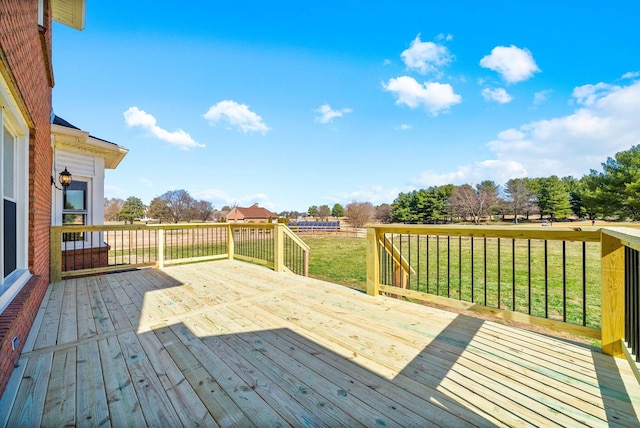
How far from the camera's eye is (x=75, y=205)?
18.1 ft

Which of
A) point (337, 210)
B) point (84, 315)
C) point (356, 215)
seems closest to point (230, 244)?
point (84, 315)

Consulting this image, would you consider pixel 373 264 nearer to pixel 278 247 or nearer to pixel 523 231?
pixel 523 231

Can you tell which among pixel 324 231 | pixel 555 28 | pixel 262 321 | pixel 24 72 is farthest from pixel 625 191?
pixel 24 72

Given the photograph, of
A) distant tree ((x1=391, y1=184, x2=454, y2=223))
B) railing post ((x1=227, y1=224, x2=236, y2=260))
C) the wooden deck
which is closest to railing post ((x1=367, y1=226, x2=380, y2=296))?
the wooden deck

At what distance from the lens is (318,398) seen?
141 cm

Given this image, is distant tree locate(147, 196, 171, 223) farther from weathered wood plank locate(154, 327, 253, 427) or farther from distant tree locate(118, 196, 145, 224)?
weathered wood plank locate(154, 327, 253, 427)

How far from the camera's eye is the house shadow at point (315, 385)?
1263 millimetres

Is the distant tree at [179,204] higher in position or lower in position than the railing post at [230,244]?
higher

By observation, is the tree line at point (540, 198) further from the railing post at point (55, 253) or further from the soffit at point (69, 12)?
the railing post at point (55, 253)

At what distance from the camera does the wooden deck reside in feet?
4.18

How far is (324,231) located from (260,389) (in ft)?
73.0

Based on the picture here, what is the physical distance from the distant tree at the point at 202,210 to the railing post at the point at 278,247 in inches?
1100

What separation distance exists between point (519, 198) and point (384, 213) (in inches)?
743

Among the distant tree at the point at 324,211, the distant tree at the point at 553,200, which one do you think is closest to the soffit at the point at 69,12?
the distant tree at the point at 553,200
